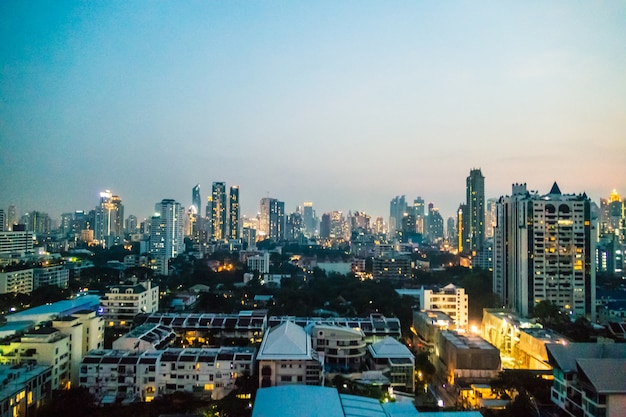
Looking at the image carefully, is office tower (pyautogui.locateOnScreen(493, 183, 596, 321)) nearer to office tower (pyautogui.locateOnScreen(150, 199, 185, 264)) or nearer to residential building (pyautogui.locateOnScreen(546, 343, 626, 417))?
residential building (pyautogui.locateOnScreen(546, 343, 626, 417))

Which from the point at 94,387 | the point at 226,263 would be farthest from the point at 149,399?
the point at 226,263

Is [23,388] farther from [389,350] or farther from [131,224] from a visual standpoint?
[131,224]

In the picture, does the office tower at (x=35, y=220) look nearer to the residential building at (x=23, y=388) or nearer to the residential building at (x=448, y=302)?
the residential building at (x=23, y=388)

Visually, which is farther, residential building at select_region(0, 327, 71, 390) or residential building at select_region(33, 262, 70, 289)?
residential building at select_region(33, 262, 70, 289)

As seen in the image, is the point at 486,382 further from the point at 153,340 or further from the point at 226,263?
the point at 226,263

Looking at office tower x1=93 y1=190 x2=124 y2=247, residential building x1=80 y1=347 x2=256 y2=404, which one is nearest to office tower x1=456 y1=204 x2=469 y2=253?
office tower x1=93 y1=190 x2=124 y2=247

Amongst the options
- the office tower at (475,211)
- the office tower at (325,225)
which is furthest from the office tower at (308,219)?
the office tower at (475,211)
